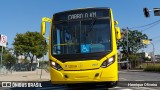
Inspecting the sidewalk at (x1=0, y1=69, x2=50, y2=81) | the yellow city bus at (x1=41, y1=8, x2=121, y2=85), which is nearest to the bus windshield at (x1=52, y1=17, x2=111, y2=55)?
the yellow city bus at (x1=41, y1=8, x2=121, y2=85)

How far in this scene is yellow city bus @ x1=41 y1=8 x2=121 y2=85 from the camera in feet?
43.8

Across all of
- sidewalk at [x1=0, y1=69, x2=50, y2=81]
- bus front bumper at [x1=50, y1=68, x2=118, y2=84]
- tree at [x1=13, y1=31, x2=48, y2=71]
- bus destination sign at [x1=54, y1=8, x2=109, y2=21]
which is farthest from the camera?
tree at [x1=13, y1=31, x2=48, y2=71]

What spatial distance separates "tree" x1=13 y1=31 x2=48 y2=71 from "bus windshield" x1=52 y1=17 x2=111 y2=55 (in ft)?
180

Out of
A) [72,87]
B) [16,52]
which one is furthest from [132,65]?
[72,87]

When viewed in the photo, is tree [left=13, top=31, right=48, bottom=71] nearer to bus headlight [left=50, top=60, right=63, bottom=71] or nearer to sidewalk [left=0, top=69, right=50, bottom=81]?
sidewalk [left=0, top=69, right=50, bottom=81]

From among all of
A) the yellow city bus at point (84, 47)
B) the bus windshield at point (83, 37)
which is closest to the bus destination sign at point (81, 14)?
the yellow city bus at point (84, 47)

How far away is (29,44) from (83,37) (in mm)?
56973

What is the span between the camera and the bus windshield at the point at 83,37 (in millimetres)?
13594

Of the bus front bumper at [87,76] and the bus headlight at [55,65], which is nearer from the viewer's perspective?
the bus front bumper at [87,76]

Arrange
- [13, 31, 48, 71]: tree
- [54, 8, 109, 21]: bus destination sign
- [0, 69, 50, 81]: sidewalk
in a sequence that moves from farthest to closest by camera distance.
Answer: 1. [13, 31, 48, 71]: tree
2. [0, 69, 50, 81]: sidewalk
3. [54, 8, 109, 21]: bus destination sign

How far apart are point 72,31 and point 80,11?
1033 millimetres

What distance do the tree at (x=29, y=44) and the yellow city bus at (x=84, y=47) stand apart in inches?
2155

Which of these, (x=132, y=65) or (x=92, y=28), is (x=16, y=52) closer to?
(x=132, y=65)

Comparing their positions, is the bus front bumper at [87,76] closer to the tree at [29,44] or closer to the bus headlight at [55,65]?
the bus headlight at [55,65]
